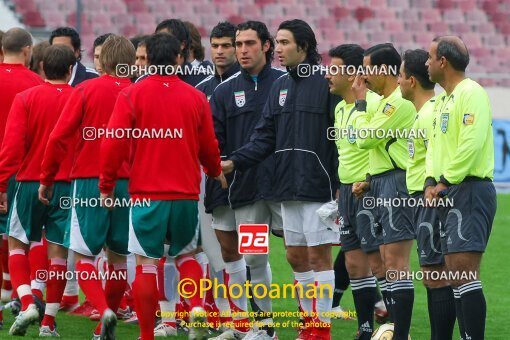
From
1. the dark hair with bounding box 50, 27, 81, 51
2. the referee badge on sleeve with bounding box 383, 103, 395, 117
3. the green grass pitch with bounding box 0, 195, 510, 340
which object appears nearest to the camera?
the referee badge on sleeve with bounding box 383, 103, 395, 117

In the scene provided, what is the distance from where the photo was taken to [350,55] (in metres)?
7.58

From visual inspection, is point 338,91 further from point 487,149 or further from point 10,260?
point 10,260

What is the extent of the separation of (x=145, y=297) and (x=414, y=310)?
3.45m

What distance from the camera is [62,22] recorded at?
21.7m

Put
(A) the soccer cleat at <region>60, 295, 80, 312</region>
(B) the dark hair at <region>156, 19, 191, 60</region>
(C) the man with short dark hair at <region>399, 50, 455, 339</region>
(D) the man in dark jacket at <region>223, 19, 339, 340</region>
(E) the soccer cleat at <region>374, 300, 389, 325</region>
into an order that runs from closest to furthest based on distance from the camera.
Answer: (C) the man with short dark hair at <region>399, 50, 455, 339</region>
(D) the man in dark jacket at <region>223, 19, 339, 340</region>
(B) the dark hair at <region>156, 19, 191, 60</region>
(E) the soccer cleat at <region>374, 300, 389, 325</region>
(A) the soccer cleat at <region>60, 295, 80, 312</region>

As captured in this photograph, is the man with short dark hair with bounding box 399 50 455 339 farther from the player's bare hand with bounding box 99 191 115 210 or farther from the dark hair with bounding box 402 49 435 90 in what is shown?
the player's bare hand with bounding box 99 191 115 210

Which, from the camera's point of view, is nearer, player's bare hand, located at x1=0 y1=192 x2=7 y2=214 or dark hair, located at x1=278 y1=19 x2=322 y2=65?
dark hair, located at x1=278 y1=19 x2=322 y2=65

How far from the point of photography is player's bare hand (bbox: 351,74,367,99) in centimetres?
729

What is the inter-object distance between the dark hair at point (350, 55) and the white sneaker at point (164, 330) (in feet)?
7.48

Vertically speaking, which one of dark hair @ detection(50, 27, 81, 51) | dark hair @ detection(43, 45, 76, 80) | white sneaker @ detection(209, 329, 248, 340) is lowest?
white sneaker @ detection(209, 329, 248, 340)

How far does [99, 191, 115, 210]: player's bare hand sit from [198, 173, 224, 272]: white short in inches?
57.8

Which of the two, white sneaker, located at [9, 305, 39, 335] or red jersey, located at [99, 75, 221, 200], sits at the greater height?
red jersey, located at [99, 75, 221, 200]

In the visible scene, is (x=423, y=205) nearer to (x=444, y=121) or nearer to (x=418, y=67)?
(x=444, y=121)

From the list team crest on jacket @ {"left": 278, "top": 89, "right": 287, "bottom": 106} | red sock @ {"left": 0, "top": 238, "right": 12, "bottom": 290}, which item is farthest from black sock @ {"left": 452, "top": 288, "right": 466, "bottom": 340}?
red sock @ {"left": 0, "top": 238, "right": 12, "bottom": 290}
